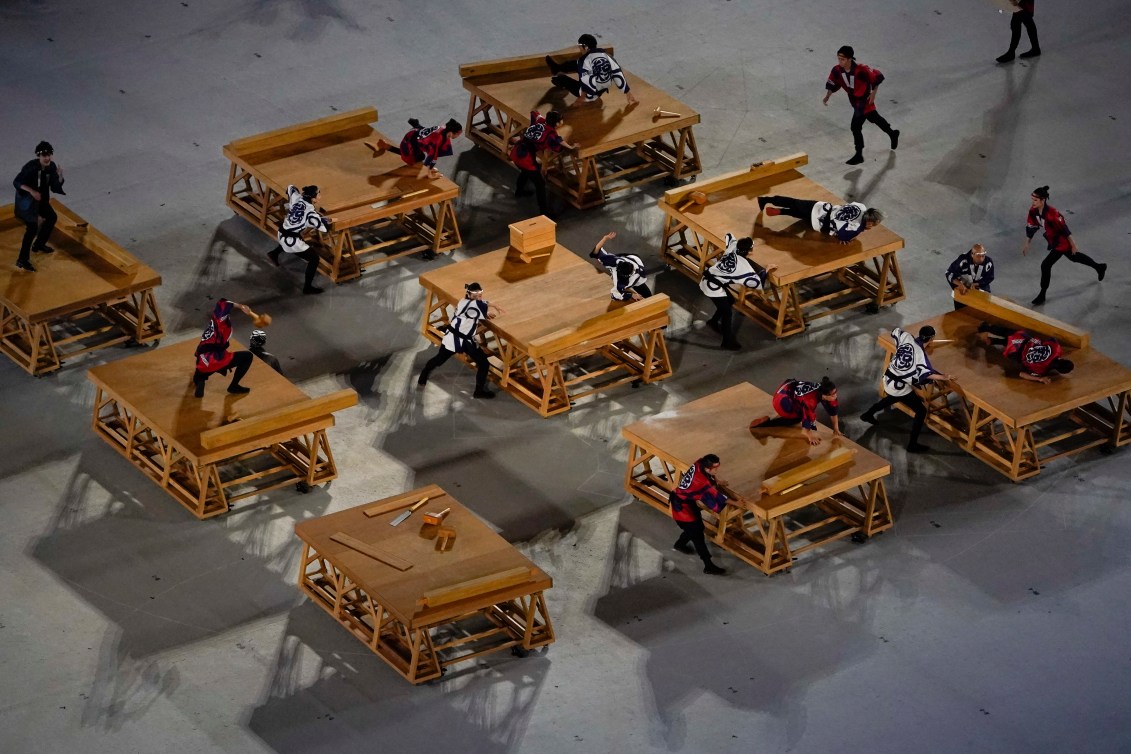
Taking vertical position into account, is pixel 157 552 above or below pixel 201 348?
below

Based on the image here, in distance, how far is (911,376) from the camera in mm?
18938

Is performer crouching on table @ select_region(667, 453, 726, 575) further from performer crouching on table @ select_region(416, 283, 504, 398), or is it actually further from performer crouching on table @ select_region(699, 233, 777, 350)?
performer crouching on table @ select_region(699, 233, 777, 350)

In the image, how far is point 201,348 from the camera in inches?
721

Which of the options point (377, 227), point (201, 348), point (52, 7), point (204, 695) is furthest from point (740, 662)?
point (52, 7)

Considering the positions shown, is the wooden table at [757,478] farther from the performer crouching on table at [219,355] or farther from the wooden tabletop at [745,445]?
the performer crouching on table at [219,355]

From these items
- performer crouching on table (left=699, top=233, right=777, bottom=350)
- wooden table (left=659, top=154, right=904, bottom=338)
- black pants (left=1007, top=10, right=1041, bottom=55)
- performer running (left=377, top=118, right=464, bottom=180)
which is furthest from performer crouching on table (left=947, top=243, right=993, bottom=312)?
black pants (left=1007, top=10, right=1041, bottom=55)

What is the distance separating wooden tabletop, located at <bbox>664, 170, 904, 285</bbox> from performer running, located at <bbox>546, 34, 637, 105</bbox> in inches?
81.7

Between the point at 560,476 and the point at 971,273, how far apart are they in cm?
464

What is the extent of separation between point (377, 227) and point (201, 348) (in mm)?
4443

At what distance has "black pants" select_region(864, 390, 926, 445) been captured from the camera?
1914 centimetres

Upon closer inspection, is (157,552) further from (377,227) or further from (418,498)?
(377,227)

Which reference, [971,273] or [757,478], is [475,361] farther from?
[971,273]

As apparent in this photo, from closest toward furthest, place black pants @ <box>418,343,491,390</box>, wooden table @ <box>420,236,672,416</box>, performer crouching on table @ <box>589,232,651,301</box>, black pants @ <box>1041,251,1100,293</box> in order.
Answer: wooden table @ <box>420,236,672,416</box>, black pants @ <box>418,343,491,390</box>, performer crouching on table @ <box>589,232,651,301</box>, black pants @ <box>1041,251,1100,293</box>

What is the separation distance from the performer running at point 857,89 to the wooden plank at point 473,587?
8.96 metres
